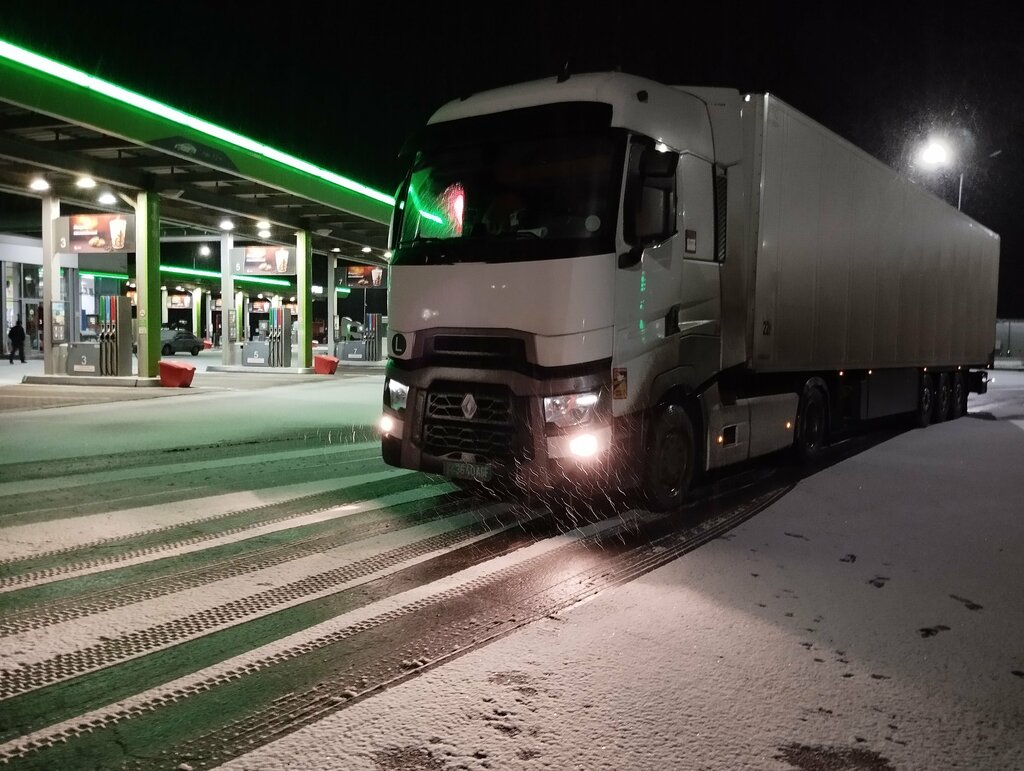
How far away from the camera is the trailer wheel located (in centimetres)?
1734

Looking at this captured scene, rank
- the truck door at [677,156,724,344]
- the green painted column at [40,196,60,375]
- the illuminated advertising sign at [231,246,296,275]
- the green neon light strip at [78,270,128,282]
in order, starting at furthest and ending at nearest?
the green neon light strip at [78,270,128,282]
the illuminated advertising sign at [231,246,296,275]
the green painted column at [40,196,60,375]
the truck door at [677,156,724,344]

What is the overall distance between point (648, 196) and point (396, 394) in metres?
2.68

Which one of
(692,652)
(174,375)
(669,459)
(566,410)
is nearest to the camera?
(692,652)

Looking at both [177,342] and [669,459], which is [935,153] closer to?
[669,459]

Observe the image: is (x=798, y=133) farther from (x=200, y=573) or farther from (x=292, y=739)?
(x=292, y=739)

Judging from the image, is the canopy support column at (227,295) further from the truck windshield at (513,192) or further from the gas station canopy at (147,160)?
the truck windshield at (513,192)

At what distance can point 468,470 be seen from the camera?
6.73 meters

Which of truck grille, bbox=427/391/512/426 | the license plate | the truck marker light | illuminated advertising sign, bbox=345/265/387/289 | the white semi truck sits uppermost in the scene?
illuminated advertising sign, bbox=345/265/387/289

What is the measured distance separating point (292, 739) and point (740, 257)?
20.6 ft

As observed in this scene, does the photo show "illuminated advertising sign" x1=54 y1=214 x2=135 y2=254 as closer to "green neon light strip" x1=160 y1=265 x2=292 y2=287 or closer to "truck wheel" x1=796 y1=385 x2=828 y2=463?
"truck wheel" x1=796 y1=385 x2=828 y2=463

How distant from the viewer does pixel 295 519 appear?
276 inches

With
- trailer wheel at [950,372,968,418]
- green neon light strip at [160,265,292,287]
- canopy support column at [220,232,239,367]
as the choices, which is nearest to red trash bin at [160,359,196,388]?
canopy support column at [220,232,239,367]

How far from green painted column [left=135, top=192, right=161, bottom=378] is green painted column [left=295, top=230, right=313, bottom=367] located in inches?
300

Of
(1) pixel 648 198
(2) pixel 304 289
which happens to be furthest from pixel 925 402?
(2) pixel 304 289
